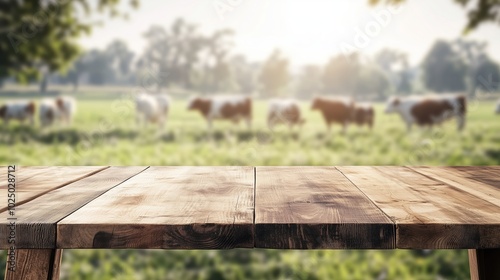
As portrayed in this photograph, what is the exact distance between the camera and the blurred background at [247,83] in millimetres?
2828

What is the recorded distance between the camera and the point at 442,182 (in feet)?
4.30

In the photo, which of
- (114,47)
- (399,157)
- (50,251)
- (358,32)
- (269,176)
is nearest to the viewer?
(50,251)

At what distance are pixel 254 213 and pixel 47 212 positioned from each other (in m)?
0.41

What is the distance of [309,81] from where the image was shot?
21.0 meters

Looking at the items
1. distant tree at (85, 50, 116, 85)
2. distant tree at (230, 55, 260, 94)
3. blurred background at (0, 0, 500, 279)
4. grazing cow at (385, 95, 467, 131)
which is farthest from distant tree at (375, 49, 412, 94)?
distant tree at (85, 50, 116, 85)

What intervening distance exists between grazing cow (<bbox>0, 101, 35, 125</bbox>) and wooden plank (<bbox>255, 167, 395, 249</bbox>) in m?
15.1

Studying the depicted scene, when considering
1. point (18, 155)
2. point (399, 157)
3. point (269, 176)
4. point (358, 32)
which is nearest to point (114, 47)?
point (18, 155)

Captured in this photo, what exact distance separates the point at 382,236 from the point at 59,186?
848 mm

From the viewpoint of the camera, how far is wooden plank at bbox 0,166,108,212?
3.70ft

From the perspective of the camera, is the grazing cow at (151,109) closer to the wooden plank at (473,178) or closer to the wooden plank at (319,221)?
the wooden plank at (473,178)

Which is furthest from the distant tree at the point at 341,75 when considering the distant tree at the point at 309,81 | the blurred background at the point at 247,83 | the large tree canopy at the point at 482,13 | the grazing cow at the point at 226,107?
the large tree canopy at the point at 482,13

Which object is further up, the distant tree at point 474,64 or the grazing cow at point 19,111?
the distant tree at point 474,64

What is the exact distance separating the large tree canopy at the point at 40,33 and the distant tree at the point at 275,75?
12.8m

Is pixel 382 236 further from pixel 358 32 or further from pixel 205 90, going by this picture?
pixel 205 90
